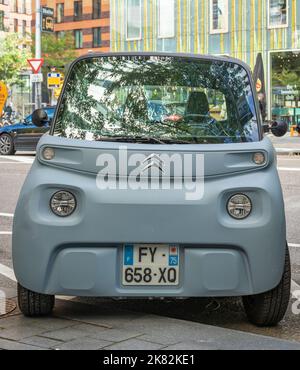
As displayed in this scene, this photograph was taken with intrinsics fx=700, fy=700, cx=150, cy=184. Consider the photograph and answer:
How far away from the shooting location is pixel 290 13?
38.1 meters

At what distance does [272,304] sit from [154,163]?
1207 mm

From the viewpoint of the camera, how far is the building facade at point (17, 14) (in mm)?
95938

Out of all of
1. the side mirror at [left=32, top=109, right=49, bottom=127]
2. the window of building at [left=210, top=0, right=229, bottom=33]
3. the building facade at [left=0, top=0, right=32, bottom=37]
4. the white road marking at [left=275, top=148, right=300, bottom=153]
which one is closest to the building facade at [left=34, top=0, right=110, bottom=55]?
the building facade at [left=0, top=0, right=32, bottom=37]

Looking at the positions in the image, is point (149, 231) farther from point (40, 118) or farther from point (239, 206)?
point (40, 118)

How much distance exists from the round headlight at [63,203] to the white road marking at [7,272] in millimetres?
1859

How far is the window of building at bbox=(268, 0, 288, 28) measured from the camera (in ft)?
126

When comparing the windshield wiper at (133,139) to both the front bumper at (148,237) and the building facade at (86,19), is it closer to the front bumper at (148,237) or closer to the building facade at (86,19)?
the front bumper at (148,237)

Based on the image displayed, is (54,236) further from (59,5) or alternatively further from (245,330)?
(59,5)

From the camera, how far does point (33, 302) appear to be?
4.57 meters

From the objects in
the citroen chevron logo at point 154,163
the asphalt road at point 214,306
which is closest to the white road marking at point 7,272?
the asphalt road at point 214,306

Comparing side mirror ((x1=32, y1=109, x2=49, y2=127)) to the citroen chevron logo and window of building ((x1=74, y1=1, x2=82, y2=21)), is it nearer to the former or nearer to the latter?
the citroen chevron logo

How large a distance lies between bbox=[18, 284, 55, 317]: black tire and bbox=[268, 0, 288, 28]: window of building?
35932mm

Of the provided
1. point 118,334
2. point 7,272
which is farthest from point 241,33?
point 118,334
